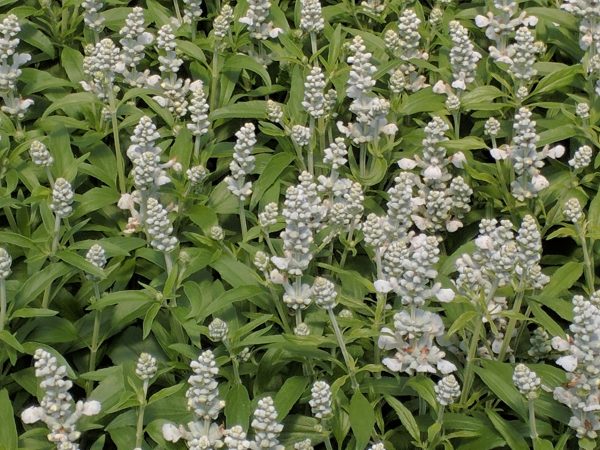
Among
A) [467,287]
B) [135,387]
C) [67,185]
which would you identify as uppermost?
[67,185]

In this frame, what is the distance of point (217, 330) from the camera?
15.8ft

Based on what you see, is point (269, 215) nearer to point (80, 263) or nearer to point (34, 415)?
point (80, 263)

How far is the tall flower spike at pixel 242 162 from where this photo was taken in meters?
5.45

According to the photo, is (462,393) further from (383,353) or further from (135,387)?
(135,387)

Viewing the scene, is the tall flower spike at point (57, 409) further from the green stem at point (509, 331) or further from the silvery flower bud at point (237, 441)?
the green stem at point (509, 331)

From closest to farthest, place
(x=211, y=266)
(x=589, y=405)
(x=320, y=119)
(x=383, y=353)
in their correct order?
(x=589, y=405) < (x=383, y=353) < (x=211, y=266) < (x=320, y=119)

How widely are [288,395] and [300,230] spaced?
866 millimetres

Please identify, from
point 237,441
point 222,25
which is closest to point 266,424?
point 237,441

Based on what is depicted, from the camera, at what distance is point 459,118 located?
6.36m

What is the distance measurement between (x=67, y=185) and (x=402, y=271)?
1.95 meters

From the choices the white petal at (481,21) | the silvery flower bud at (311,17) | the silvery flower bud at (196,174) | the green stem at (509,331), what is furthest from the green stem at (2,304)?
the white petal at (481,21)

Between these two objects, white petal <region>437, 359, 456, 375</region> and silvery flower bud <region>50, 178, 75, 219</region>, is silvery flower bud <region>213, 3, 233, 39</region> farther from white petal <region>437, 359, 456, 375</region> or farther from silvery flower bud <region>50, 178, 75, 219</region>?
white petal <region>437, 359, 456, 375</region>

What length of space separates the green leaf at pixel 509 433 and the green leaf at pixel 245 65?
2961 mm

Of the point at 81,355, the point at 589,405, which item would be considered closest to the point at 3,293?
the point at 81,355
